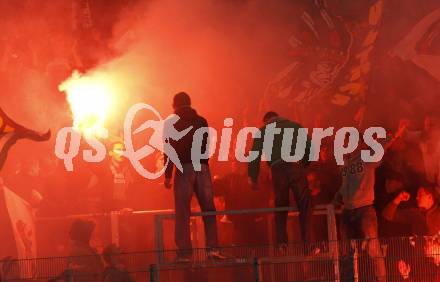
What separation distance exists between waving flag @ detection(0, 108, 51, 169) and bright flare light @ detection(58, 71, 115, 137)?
798mm

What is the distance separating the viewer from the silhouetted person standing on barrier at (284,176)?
11625mm

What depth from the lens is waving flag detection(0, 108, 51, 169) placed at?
15.4m

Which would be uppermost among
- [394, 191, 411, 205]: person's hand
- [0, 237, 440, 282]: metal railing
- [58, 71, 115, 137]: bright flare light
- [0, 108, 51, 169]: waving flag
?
[58, 71, 115, 137]: bright flare light

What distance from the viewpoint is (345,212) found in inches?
477

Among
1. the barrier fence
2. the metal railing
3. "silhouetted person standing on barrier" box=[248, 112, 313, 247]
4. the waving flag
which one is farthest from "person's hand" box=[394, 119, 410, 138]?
the waving flag

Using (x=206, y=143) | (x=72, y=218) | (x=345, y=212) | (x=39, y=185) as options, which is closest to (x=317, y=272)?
(x=345, y=212)

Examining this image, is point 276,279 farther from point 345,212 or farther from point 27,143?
point 27,143

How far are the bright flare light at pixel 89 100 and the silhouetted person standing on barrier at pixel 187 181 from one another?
4.21 meters

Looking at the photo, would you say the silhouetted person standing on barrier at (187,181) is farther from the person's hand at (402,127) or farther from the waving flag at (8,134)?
the waving flag at (8,134)

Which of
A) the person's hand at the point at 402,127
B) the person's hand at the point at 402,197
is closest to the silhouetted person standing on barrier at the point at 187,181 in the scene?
the person's hand at the point at 402,197

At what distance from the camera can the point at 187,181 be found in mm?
11914

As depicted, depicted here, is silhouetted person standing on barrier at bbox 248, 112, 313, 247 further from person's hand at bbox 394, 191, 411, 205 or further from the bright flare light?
the bright flare light

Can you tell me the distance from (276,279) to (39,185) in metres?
5.79

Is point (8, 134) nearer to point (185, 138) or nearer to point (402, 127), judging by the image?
point (185, 138)
